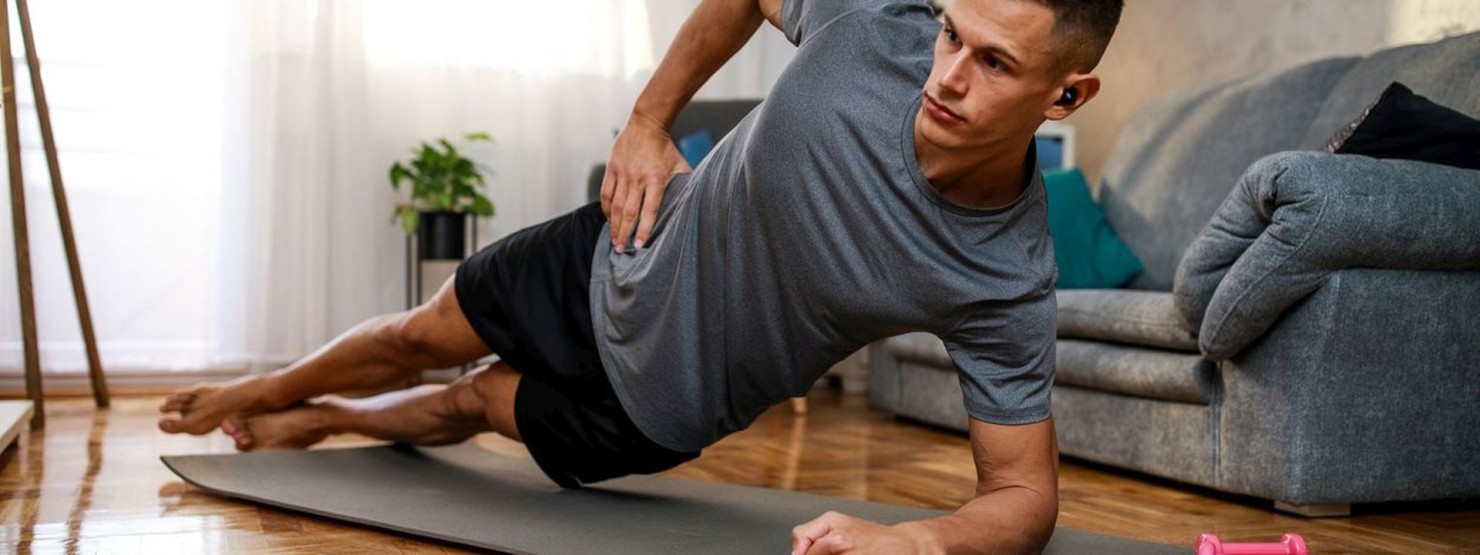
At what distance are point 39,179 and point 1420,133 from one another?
11.1ft

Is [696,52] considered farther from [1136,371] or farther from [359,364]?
[1136,371]

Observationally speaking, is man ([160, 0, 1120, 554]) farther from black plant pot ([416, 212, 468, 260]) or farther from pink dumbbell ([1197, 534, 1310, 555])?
black plant pot ([416, 212, 468, 260])

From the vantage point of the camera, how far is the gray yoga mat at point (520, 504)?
68.2 inches

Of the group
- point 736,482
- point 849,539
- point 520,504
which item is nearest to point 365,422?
point 520,504

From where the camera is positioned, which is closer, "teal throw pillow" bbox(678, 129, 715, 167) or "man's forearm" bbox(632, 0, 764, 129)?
"man's forearm" bbox(632, 0, 764, 129)

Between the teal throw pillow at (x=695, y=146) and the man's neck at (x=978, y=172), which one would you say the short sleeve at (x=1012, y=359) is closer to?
the man's neck at (x=978, y=172)

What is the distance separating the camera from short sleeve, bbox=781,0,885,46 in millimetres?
1639

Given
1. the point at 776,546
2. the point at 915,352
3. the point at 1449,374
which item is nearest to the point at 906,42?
the point at 776,546

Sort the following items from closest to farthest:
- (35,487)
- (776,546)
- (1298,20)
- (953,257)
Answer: (953,257) → (776,546) → (35,487) → (1298,20)

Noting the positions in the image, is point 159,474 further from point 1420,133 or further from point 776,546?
point 1420,133

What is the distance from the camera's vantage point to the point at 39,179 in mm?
3852

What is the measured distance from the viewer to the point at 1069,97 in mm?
1438

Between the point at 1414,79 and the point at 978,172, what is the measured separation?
1.62 meters

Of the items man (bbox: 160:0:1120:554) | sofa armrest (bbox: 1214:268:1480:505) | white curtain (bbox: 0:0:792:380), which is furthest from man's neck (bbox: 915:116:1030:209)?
white curtain (bbox: 0:0:792:380)
